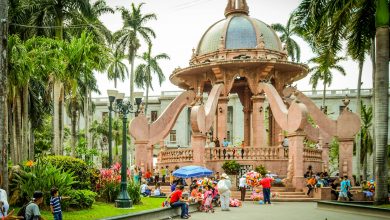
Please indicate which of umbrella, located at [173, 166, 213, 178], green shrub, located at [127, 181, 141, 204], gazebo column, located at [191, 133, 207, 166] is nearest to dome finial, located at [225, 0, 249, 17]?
gazebo column, located at [191, 133, 207, 166]

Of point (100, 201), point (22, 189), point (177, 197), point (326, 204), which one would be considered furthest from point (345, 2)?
point (22, 189)

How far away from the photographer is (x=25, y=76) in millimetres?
19562

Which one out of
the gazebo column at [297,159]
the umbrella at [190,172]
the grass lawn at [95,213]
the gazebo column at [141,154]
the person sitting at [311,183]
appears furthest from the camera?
the gazebo column at [141,154]

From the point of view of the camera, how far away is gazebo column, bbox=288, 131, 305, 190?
A: 81.4 feet

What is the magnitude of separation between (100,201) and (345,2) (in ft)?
40.7

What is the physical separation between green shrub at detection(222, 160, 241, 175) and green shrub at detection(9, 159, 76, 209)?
12001 mm

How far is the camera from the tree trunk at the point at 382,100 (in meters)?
17.0

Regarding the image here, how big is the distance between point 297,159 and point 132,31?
941 inches

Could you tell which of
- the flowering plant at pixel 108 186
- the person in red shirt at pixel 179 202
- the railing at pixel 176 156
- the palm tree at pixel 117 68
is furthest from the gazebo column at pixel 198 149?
the palm tree at pixel 117 68

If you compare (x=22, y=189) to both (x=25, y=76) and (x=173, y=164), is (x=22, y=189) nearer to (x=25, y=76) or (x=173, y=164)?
(x=25, y=76)

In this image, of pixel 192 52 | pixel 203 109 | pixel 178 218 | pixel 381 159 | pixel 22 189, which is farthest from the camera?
pixel 192 52

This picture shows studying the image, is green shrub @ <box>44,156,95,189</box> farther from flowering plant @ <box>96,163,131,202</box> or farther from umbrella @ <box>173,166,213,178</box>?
umbrella @ <box>173,166,213,178</box>

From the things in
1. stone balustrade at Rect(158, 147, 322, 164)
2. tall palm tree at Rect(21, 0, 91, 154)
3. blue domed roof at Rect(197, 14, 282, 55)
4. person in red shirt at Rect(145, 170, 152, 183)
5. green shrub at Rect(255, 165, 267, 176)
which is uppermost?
tall palm tree at Rect(21, 0, 91, 154)

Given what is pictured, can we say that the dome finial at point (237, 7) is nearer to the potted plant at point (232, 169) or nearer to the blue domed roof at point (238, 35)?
the blue domed roof at point (238, 35)
